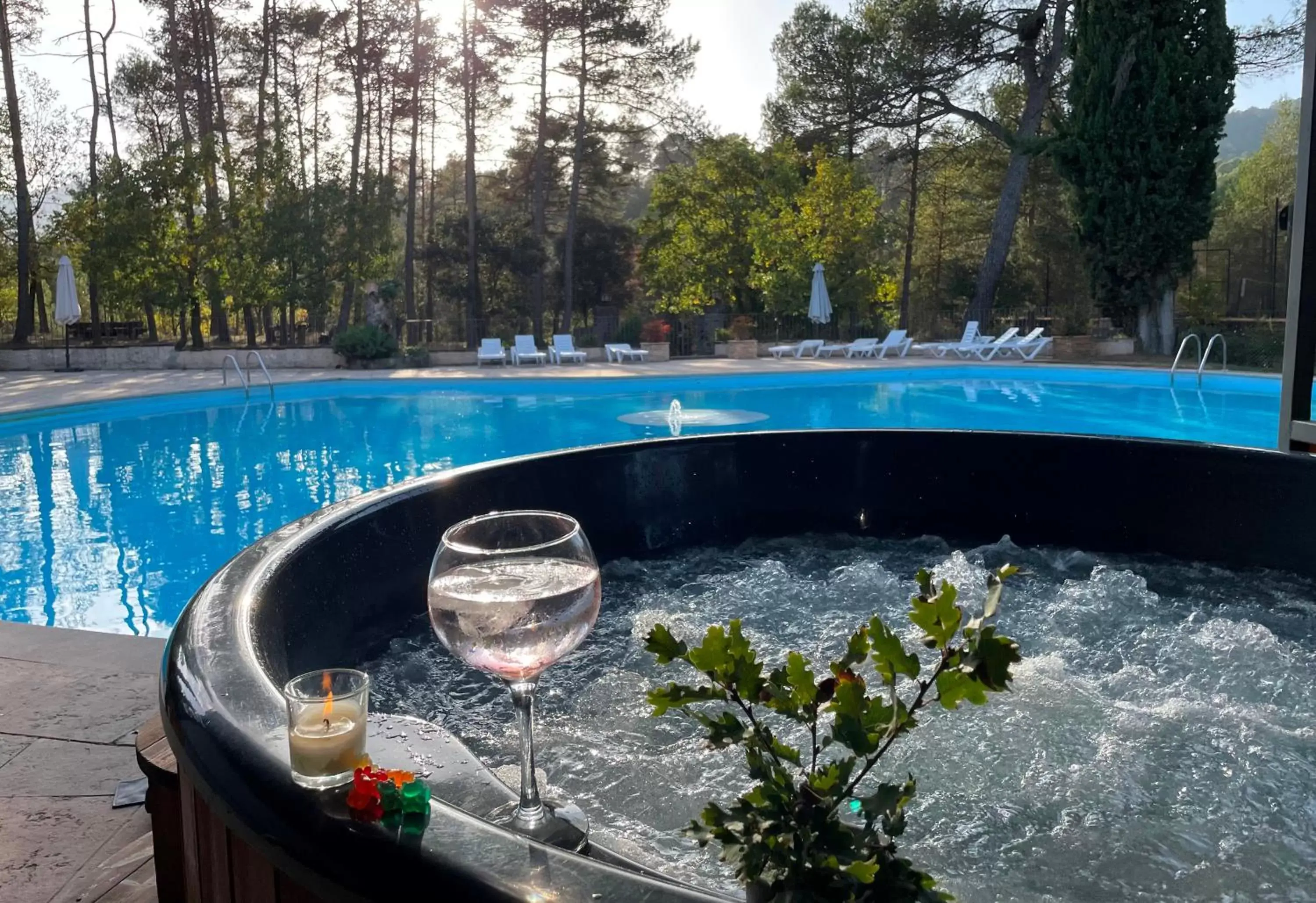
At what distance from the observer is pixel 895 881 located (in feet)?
2.60

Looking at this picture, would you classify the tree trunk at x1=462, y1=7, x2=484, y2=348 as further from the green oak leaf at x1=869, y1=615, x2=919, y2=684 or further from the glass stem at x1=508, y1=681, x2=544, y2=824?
the green oak leaf at x1=869, y1=615, x2=919, y2=684

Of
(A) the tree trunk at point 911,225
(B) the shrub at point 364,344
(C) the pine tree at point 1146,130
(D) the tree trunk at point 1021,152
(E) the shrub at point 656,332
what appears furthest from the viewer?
(A) the tree trunk at point 911,225

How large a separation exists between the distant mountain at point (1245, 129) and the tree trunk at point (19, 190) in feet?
248

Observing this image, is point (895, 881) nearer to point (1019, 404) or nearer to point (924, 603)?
point (924, 603)

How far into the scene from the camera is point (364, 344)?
685 inches

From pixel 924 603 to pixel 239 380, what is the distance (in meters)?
15.5

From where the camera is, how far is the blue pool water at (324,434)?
5.75 metres

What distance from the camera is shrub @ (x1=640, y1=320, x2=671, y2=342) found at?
68.3 feet

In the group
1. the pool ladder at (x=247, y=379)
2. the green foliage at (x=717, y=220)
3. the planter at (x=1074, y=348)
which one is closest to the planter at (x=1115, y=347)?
the planter at (x=1074, y=348)

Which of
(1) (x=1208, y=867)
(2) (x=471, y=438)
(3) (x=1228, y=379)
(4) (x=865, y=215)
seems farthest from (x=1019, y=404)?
(1) (x=1208, y=867)

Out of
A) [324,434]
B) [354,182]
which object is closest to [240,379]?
[324,434]

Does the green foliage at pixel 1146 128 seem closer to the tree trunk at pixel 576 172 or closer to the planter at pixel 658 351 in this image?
the planter at pixel 658 351

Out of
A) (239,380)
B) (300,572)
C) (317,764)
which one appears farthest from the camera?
(239,380)

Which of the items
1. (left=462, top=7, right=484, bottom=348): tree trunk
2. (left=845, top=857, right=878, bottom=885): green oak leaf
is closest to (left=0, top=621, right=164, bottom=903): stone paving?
(left=845, top=857, right=878, bottom=885): green oak leaf
